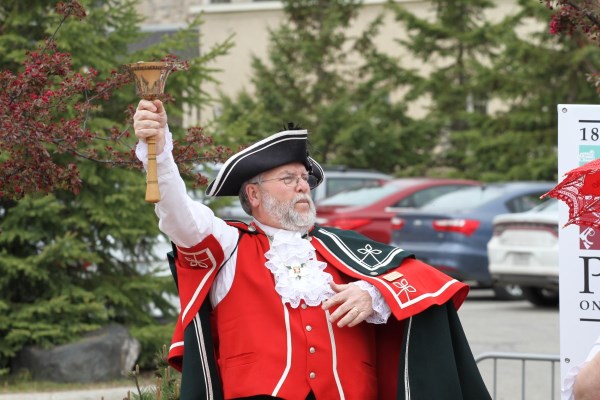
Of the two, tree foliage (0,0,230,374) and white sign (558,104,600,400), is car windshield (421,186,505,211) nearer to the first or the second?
tree foliage (0,0,230,374)

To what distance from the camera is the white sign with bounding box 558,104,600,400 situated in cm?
527

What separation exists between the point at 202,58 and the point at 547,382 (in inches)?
146

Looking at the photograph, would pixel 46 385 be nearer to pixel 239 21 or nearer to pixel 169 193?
pixel 169 193

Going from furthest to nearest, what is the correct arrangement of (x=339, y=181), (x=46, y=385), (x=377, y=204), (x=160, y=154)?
(x=339, y=181) → (x=377, y=204) → (x=46, y=385) → (x=160, y=154)

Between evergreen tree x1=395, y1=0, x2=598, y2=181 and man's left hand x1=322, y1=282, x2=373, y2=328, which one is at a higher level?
evergreen tree x1=395, y1=0, x2=598, y2=181

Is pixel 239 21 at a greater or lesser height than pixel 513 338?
greater

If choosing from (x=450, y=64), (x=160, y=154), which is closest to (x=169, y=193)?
(x=160, y=154)

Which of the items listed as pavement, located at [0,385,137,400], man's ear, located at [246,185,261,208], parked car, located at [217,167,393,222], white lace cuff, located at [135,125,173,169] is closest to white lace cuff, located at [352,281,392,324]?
man's ear, located at [246,185,261,208]

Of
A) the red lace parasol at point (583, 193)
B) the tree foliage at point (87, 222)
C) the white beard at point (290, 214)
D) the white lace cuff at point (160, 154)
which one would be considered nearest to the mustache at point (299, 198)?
the white beard at point (290, 214)

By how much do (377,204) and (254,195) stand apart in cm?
1086

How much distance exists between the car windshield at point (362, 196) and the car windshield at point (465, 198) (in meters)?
0.51

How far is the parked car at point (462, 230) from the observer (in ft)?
49.9

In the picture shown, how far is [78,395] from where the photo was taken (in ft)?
27.9

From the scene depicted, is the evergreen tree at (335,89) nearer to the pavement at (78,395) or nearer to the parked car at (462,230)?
the parked car at (462,230)
